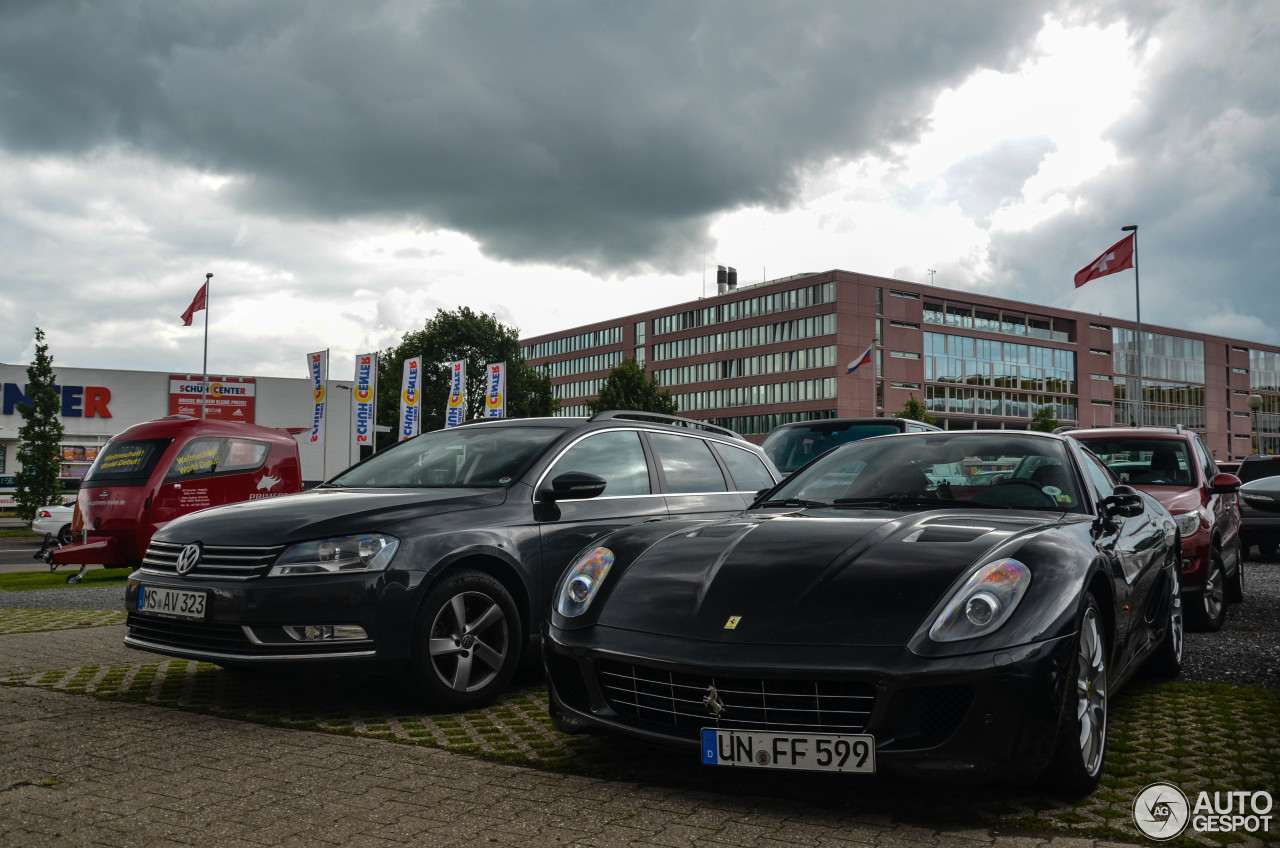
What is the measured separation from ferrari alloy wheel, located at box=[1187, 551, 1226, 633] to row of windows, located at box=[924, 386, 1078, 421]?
80.6m

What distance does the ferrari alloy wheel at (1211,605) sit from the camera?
24.7 ft

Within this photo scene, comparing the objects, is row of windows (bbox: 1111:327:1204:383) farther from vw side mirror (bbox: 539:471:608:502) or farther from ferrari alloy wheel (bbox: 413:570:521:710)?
ferrari alloy wheel (bbox: 413:570:521:710)

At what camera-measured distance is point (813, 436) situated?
12227 mm

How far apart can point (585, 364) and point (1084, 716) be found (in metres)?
116

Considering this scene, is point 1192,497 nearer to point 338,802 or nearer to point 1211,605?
point 1211,605

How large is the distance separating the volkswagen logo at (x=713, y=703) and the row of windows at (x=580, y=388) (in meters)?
111

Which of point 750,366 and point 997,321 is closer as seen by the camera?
point 997,321

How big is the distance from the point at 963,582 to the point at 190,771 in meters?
2.97

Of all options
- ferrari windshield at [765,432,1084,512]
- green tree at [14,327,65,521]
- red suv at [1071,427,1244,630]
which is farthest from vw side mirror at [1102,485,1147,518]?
green tree at [14,327,65,521]

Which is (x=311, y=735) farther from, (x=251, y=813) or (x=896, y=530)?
(x=896, y=530)

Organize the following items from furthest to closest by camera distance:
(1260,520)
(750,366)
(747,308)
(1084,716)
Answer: (747,308) < (750,366) < (1260,520) < (1084,716)

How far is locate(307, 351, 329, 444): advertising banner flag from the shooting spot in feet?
119

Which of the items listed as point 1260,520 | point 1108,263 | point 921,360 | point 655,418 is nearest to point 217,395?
point 1108,263

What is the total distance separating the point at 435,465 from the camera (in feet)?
19.7
